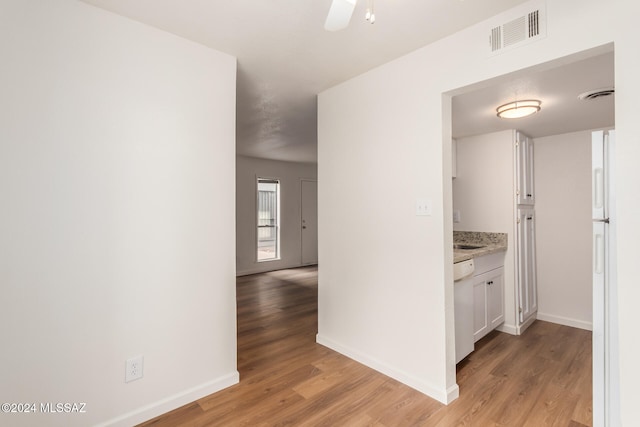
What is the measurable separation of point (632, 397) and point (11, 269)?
2.84 m

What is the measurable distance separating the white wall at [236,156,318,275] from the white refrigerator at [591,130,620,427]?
5567 mm

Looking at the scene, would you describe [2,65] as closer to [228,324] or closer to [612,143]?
[228,324]

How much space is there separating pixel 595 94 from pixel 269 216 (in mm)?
5746

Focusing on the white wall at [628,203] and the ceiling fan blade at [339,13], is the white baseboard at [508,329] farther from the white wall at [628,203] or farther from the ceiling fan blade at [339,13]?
the ceiling fan blade at [339,13]

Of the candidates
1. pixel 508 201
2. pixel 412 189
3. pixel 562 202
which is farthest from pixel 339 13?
pixel 562 202

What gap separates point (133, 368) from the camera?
72.9 inches

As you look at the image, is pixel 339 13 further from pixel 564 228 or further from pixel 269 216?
pixel 269 216

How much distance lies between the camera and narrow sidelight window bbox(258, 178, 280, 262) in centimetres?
699

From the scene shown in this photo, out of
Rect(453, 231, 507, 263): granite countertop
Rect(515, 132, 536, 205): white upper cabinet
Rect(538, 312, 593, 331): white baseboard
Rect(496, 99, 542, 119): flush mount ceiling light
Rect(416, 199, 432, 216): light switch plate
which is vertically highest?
Rect(496, 99, 542, 119): flush mount ceiling light

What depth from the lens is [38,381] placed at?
62.1 inches

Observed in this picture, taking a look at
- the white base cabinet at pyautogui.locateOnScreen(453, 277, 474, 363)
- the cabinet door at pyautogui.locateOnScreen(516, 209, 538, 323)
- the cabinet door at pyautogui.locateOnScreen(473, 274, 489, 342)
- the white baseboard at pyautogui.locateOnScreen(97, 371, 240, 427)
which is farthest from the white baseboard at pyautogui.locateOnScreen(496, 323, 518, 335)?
the white baseboard at pyautogui.locateOnScreen(97, 371, 240, 427)

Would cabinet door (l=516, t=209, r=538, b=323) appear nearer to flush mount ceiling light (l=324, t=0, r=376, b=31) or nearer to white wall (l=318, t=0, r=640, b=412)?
white wall (l=318, t=0, r=640, b=412)

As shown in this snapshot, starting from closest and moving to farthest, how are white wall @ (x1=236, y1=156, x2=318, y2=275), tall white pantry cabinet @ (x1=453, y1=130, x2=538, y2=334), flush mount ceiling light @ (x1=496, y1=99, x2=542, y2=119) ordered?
flush mount ceiling light @ (x1=496, y1=99, x2=542, y2=119)
tall white pantry cabinet @ (x1=453, y1=130, x2=538, y2=334)
white wall @ (x1=236, y1=156, x2=318, y2=275)

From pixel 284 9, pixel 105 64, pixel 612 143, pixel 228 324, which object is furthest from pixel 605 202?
pixel 105 64
